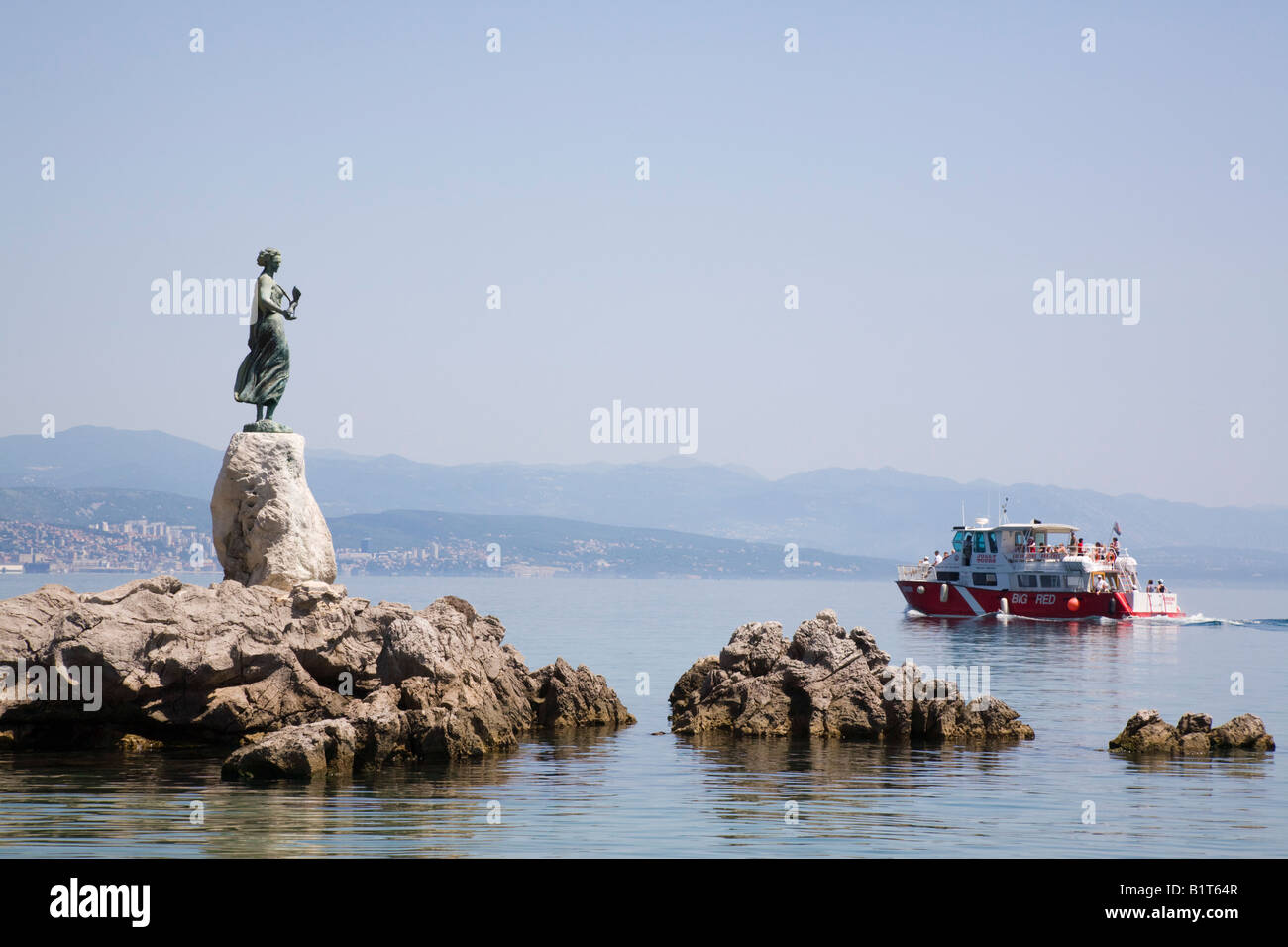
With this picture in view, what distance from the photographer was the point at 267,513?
25.3 metres

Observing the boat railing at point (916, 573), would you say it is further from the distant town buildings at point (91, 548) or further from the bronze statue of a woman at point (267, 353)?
the distant town buildings at point (91, 548)

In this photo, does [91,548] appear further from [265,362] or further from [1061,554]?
[265,362]

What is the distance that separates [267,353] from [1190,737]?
59.4 feet

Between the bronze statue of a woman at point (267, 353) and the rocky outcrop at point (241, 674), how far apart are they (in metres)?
3.88

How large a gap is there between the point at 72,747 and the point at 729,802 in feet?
35.4

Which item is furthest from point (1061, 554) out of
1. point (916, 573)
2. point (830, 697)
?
point (830, 697)

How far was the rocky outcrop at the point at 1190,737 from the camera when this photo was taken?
2416 centimetres

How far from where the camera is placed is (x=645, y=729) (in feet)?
88.1

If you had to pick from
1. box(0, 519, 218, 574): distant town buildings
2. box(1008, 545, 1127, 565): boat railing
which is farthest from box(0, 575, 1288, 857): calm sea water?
box(0, 519, 218, 574): distant town buildings

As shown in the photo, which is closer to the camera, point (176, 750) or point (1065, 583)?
point (176, 750)

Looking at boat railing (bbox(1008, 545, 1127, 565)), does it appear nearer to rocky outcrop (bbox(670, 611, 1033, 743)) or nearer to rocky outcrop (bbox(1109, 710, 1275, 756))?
rocky outcrop (bbox(670, 611, 1033, 743))

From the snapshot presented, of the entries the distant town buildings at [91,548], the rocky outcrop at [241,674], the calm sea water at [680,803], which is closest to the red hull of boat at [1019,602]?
the calm sea water at [680,803]
